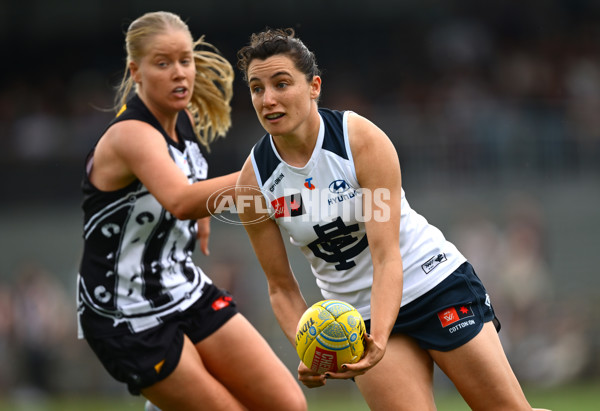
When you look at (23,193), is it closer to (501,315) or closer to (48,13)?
(48,13)

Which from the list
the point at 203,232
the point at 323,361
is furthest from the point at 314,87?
the point at 203,232

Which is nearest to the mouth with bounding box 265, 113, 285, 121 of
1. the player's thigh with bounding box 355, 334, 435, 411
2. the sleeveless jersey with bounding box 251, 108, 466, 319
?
the sleeveless jersey with bounding box 251, 108, 466, 319

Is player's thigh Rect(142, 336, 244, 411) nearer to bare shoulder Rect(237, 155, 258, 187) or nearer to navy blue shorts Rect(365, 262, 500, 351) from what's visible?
navy blue shorts Rect(365, 262, 500, 351)

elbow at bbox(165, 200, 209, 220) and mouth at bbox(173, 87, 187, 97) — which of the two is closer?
elbow at bbox(165, 200, 209, 220)

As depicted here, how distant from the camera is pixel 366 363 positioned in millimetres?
3969

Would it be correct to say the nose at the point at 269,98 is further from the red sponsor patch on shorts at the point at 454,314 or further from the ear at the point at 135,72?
the red sponsor patch on shorts at the point at 454,314

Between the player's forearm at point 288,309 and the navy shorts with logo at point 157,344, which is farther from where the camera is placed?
the navy shorts with logo at point 157,344

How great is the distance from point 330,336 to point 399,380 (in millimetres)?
544

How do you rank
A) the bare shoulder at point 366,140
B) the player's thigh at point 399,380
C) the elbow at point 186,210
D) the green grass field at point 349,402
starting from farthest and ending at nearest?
the green grass field at point 349,402, the elbow at point 186,210, the player's thigh at point 399,380, the bare shoulder at point 366,140

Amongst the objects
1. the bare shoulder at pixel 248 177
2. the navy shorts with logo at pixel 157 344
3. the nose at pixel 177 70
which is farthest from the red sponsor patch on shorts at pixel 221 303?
the nose at pixel 177 70

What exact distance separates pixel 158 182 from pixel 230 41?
13.4 m

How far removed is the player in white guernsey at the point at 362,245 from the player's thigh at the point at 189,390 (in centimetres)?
70

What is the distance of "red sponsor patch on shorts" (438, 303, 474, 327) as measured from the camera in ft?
14.3

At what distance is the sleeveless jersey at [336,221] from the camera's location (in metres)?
4.23
